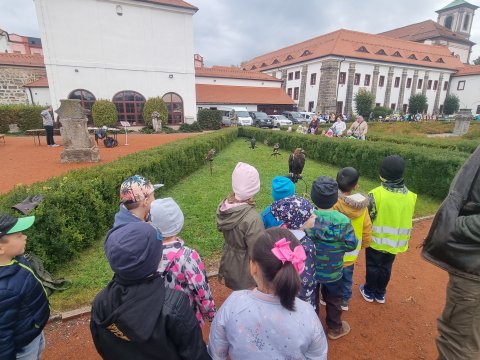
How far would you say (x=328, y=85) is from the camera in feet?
118

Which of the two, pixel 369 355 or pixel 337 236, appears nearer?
pixel 337 236

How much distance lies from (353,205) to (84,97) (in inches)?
899

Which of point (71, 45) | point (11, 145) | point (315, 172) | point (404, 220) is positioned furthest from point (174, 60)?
point (404, 220)

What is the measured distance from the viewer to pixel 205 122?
24.1 metres

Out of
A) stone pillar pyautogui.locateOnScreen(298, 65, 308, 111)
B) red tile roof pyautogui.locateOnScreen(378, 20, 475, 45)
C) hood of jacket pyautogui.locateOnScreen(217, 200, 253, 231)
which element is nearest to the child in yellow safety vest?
hood of jacket pyautogui.locateOnScreen(217, 200, 253, 231)

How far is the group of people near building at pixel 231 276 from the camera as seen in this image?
130cm

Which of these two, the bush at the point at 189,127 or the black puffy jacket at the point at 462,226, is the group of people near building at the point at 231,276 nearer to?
the black puffy jacket at the point at 462,226

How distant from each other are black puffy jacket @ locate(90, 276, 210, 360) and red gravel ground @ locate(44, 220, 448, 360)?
1.58 metres

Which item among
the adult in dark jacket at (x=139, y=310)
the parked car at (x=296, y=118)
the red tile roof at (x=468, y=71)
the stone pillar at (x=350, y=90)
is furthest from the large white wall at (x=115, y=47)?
the red tile roof at (x=468, y=71)

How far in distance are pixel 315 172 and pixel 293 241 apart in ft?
28.5

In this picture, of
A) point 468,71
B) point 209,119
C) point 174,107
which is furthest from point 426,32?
point 174,107

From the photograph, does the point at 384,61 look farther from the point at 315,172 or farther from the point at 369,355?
the point at 369,355

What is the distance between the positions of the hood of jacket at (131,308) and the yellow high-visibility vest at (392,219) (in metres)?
2.63

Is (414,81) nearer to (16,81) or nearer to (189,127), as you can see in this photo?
(189,127)
